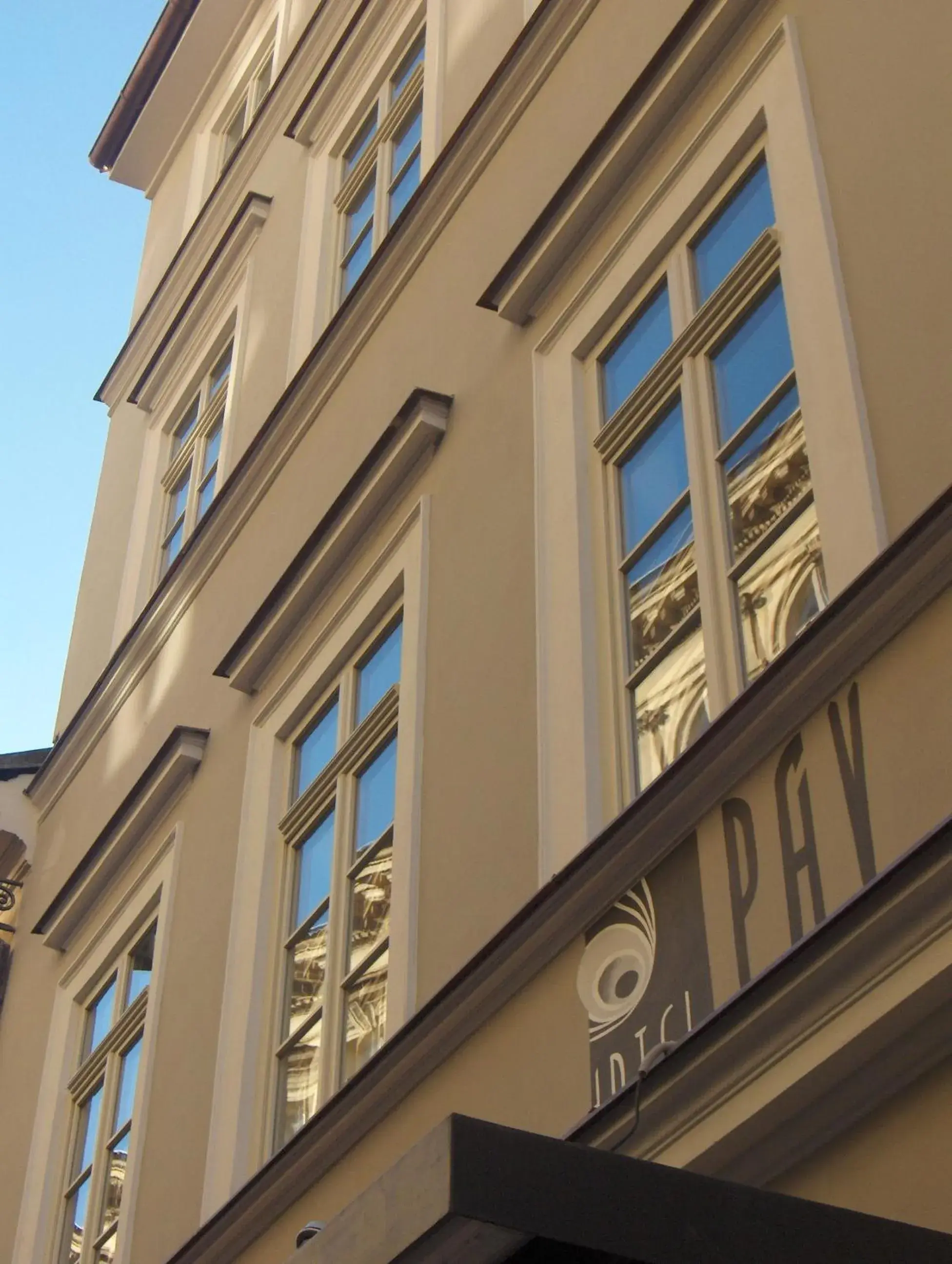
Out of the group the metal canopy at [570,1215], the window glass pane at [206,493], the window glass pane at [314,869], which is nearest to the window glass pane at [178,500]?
the window glass pane at [206,493]

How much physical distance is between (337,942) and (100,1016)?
307 centimetres

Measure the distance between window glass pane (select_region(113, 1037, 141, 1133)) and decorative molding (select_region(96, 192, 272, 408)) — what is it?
18.6 feet

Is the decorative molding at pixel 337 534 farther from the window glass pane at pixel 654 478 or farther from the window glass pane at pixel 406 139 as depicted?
the window glass pane at pixel 406 139

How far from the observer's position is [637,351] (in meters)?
6.66

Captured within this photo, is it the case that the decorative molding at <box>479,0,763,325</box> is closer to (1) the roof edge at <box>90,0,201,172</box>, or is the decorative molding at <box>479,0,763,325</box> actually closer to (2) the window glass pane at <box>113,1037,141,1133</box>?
(2) the window glass pane at <box>113,1037,141,1133</box>

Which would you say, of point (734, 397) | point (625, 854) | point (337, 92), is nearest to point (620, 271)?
point (734, 397)

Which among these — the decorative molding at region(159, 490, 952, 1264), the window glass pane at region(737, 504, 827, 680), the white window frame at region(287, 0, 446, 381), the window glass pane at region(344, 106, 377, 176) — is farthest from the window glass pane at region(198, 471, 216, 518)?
the window glass pane at region(737, 504, 827, 680)

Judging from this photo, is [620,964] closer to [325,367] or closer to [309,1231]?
[309,1231]

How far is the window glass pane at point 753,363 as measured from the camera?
573 cm

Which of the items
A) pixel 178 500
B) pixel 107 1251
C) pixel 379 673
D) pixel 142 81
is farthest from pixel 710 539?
pixel 142 81

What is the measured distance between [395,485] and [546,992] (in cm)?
323

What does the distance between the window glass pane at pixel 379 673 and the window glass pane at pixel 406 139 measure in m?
3.68

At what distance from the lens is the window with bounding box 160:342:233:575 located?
39.6 feet

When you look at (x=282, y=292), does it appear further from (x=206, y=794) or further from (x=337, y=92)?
(x=206, y=794)
